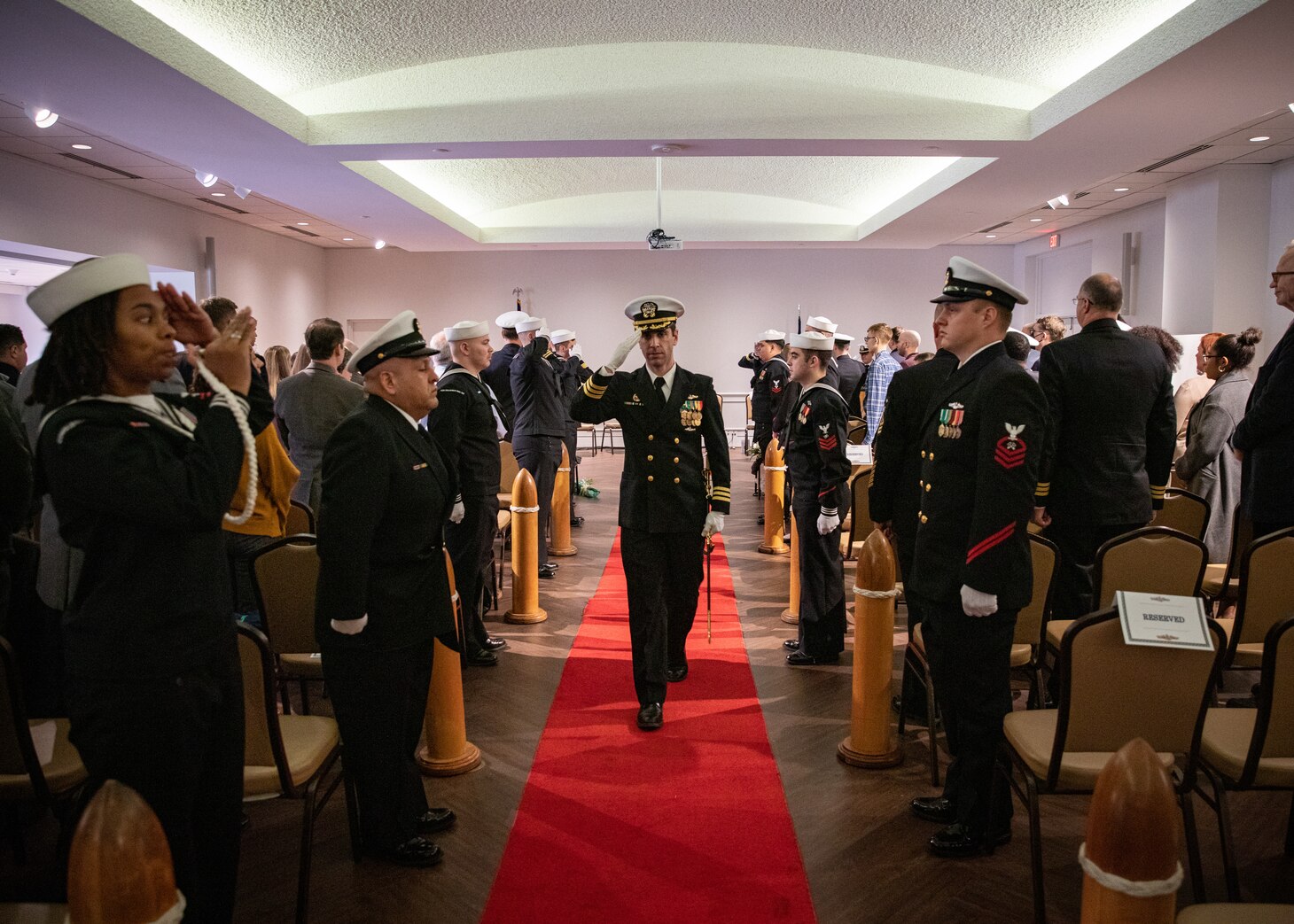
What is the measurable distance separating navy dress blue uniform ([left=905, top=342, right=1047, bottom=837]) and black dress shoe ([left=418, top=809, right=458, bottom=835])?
172cm

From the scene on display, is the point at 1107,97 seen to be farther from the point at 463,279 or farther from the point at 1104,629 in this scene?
the point at 463,279

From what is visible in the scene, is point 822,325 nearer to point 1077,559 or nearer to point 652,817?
point 1077,559

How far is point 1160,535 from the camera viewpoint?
11.0 feet

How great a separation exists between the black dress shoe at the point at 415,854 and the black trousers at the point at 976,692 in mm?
1707

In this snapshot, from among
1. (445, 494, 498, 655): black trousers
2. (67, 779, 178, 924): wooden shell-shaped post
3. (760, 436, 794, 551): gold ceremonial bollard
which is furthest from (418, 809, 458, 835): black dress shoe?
(760, 436, 794, 551): gold ceremonial bollard

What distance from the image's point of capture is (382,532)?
2723mm

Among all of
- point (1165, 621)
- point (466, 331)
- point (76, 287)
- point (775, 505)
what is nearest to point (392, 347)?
point (76, 287)

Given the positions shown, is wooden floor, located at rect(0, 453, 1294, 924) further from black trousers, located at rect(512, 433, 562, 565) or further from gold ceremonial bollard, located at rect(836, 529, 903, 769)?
black trousers, located at rect(512, 433, 562, 565)

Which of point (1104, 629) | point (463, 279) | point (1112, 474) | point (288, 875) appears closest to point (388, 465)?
point (288, 875)

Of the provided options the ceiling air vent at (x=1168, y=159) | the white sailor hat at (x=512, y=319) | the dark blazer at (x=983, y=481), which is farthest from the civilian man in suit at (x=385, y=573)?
the ceiling air vent at (x=1168, y=159)

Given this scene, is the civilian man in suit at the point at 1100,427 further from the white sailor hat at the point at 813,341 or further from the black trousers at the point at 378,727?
the black trousers at the point at 378,727

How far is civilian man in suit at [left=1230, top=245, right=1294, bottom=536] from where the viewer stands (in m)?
3.70

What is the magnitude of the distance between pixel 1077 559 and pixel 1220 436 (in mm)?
1769

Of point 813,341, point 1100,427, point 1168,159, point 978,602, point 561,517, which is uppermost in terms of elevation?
point 1168,159
